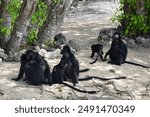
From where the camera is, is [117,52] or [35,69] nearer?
[35,69]

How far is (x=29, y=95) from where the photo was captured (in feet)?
26.7

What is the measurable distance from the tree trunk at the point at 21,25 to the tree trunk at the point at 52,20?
0.97 m

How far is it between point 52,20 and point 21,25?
152cm

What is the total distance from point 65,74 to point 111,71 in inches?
58.5

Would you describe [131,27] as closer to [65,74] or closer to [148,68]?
[148,68]

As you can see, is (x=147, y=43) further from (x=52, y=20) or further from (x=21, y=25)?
(x=21, y=25)

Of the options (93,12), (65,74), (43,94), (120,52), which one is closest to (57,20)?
(120,52)

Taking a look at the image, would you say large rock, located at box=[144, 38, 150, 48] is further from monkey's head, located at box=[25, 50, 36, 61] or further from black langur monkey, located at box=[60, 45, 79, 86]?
monkey's head, located at box=[25, 50, 36, 61]

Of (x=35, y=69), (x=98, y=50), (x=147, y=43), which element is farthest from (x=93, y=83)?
(x=147, y=43)

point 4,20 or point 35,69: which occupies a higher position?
point 4,20

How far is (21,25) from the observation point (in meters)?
10.9

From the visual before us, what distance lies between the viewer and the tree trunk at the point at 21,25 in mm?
10617

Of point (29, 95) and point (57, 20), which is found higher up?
point (57, 20)

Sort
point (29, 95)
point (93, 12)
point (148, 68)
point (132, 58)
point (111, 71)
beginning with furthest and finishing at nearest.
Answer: point (93, 12) < point (132, 58) < point (148, 68) < point (111, 71) < point (29, 95)
